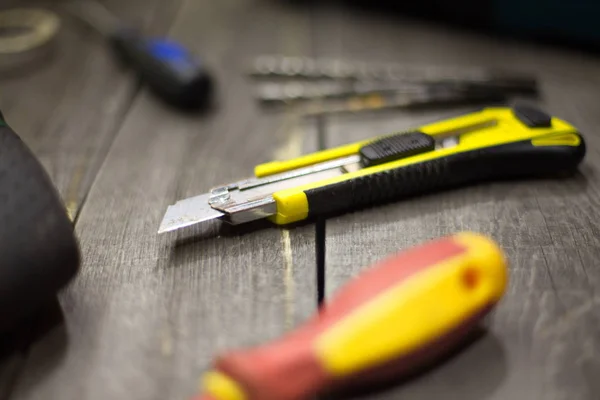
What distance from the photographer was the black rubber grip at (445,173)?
429mm

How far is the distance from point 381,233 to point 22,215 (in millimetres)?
236

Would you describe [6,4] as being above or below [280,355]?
below

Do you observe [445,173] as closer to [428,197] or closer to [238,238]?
[428,197]

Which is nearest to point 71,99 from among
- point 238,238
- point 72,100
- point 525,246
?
point 72,100

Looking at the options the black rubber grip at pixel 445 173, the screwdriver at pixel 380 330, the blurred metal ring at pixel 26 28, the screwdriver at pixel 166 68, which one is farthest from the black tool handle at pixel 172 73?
the screwdriver at pixel 380 330

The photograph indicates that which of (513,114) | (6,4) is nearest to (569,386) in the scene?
(513,114)

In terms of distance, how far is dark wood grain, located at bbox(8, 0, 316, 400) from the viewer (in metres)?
0.34

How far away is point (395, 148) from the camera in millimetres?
447

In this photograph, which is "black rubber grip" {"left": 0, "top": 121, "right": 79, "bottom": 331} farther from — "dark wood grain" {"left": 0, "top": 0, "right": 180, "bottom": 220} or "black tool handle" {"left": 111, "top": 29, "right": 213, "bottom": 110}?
"black tool handle" {"left": 111, "top": 29, "right": 213, "bottom": 110}

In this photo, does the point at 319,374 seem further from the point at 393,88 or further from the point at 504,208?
the point at 393,88

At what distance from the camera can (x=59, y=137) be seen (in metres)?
0.57

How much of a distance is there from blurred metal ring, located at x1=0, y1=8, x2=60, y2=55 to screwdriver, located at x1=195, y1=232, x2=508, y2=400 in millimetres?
524

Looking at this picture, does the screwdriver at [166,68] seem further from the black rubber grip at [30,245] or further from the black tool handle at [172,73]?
the black rubber grip at [30,245]

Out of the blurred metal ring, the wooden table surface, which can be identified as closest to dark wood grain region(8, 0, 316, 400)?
the wooden table surface
